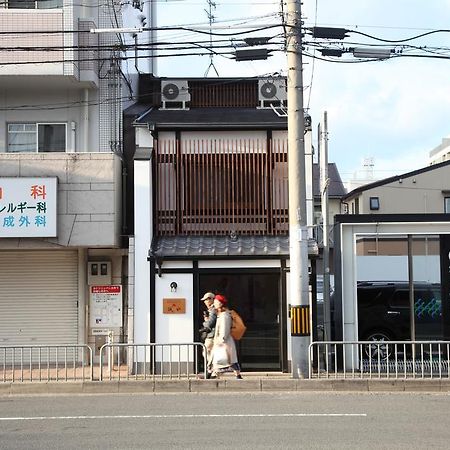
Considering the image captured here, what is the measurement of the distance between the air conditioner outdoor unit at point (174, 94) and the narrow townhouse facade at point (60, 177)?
1775 millimetres

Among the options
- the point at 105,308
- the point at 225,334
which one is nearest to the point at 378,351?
the point at 225,334

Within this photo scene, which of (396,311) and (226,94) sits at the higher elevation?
(226,94)

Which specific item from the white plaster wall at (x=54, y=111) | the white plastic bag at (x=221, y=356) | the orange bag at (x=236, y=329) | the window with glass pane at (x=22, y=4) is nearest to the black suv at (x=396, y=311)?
the orange bag at (x=236, y=329)

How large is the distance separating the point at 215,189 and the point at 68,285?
4.45 m

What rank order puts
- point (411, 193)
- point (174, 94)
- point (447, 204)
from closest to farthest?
point (174, 94), point (447, 204), point (411, 193)

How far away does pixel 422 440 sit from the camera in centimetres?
870

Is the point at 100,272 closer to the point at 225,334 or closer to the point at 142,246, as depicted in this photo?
the point at 142,246

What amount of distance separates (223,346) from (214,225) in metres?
3.73

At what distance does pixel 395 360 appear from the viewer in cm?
1391

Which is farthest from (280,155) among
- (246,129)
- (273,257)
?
(273,257)

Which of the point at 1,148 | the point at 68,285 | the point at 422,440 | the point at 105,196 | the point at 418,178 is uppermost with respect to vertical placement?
the point at 418,178

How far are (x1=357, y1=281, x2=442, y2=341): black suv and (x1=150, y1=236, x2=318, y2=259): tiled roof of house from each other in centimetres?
230

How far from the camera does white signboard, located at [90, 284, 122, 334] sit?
17.6 m

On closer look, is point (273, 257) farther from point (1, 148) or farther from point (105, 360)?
point (1, 148)
